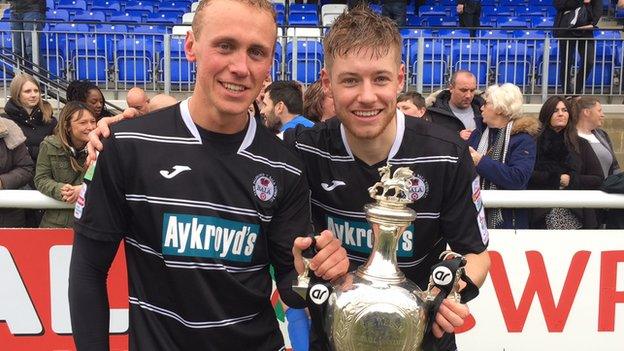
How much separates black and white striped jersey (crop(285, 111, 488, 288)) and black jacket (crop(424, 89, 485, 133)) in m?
3.09

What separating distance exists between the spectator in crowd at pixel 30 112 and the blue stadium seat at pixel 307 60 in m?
4.85

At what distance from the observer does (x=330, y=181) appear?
2230 millimetres

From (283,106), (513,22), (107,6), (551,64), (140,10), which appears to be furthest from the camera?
(107,6)

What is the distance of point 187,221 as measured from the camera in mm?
1853

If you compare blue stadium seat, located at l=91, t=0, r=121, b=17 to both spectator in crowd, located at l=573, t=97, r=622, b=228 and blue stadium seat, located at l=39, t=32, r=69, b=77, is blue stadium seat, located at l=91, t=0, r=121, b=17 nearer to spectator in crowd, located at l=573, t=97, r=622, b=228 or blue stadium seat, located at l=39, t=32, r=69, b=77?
blue stadium seat, located at l=39, t=32, r=69, b=77

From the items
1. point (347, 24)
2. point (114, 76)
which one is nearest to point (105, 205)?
point (347, 24)

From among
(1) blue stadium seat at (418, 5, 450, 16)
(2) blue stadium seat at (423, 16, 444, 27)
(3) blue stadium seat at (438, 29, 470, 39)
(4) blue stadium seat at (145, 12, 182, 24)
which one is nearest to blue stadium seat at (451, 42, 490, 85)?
(3) blue stadium seat at (438, 29, 470, 39)

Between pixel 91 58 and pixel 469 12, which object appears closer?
pixel 91 58

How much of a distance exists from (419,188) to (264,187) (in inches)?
20.1

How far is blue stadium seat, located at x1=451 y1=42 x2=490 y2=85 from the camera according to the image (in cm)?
1052

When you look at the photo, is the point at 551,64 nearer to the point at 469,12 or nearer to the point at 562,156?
the point at 469,12

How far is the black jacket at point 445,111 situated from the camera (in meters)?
5.47

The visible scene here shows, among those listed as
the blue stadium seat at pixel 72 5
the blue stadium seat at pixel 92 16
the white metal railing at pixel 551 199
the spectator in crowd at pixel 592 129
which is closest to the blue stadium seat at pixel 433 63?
the spectator in crowd at pixel 592 129

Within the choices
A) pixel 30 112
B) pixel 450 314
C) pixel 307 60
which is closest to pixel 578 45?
pixel 307 60
